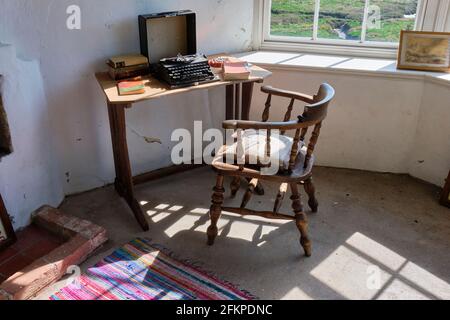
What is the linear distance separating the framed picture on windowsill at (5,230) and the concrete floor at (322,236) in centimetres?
42

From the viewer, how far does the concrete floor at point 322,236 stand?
2.23 meters

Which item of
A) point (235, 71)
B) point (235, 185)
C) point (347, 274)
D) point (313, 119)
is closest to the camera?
point (313, 119)

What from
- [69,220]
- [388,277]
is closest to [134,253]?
[69,220]

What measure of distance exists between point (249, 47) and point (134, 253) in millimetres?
1725

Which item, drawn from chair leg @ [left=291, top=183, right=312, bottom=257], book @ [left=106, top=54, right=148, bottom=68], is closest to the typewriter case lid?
book @ [left=106, top=54, right=148, bottom=68]

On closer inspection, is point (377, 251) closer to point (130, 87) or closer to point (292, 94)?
point (292, 94)

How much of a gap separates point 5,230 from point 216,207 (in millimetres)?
1123

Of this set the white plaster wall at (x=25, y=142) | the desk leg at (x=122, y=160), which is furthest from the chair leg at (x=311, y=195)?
the white plaster wall at (x=25, y=142)

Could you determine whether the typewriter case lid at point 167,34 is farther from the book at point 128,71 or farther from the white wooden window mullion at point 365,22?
the white wooden window mullion at point 365,22

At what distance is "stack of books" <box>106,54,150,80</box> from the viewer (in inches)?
99.9

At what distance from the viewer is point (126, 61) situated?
2.56 meters

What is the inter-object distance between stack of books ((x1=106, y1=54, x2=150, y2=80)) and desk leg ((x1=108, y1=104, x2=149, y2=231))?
19 centimetres

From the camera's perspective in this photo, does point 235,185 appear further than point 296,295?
Yes

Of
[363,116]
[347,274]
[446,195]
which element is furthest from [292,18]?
[347,274]
